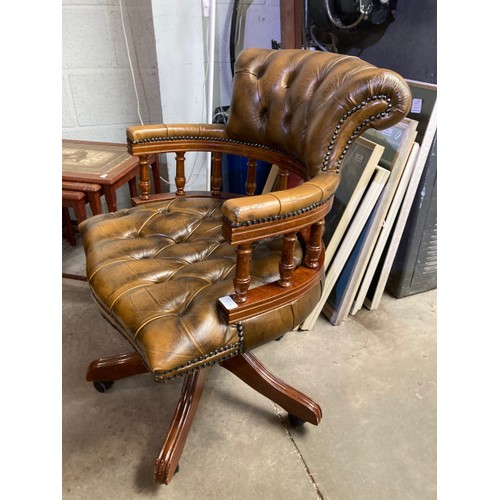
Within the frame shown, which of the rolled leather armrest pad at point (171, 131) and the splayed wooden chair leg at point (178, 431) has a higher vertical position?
the rolled leather armrest pad at point (171, 131)

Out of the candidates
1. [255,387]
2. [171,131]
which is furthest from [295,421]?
[171,131]

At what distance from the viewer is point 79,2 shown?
1.89m

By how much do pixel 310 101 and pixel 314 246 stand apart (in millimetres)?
391

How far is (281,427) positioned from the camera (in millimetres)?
1215

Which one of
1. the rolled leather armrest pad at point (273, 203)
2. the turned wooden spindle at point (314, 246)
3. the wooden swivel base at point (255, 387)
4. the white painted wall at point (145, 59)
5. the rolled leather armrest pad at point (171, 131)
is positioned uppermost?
the white painted wall at point (145, 59)

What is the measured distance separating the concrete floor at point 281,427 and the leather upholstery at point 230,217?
0.44 metres

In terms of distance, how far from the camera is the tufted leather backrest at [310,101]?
0.91m

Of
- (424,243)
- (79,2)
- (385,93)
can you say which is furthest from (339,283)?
(79,2)

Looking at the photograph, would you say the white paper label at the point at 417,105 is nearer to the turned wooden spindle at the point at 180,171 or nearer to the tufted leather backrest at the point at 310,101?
the tufted leather backrest at the point at 310,101

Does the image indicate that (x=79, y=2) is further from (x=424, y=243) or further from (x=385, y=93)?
(x=424, y=243)

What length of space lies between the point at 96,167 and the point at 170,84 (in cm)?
57

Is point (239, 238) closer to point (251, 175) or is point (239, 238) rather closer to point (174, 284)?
point (174, 284)

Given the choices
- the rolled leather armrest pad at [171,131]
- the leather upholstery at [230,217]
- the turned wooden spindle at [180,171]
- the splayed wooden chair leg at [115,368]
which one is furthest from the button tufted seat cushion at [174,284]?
the splayed wooden chair leg at [115,368]

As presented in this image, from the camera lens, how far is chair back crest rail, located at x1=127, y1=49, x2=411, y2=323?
0.77 m
